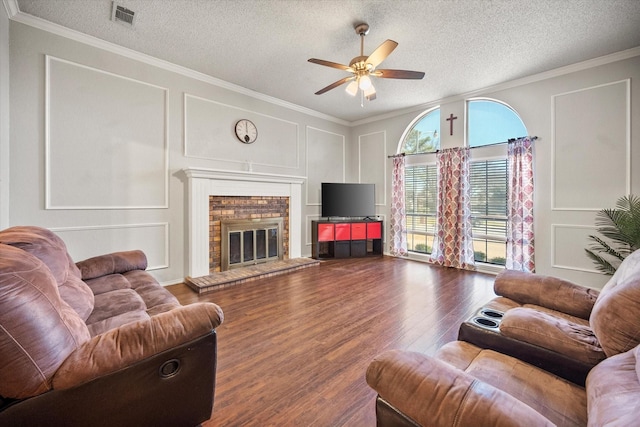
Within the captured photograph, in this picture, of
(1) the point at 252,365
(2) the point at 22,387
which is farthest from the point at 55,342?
(1) the point at 252,365

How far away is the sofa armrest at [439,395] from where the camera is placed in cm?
73

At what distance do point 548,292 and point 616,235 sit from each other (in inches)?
92.4

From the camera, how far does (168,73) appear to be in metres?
3.68

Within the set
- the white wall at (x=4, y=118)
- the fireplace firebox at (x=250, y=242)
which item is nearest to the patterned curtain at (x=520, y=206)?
the fireplace firebox at (x=250, y=242)

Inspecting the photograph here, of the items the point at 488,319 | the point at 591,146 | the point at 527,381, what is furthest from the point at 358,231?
the point at 527,381

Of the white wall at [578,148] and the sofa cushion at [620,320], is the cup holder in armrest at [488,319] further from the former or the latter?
the white wall at [578,148]

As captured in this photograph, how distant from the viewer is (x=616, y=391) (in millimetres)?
773

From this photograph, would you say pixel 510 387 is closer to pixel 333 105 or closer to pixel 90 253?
pixel 90 253

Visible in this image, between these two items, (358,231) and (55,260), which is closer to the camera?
(55,260)

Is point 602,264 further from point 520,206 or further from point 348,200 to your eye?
point 348,200

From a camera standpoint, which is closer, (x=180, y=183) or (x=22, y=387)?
(x=22, y=387)

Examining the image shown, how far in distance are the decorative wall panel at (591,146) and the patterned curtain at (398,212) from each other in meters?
2.34

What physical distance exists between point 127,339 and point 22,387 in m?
0.31

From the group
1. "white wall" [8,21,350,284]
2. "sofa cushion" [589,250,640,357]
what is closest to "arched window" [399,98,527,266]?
"white wall" [8,21,350,284]
